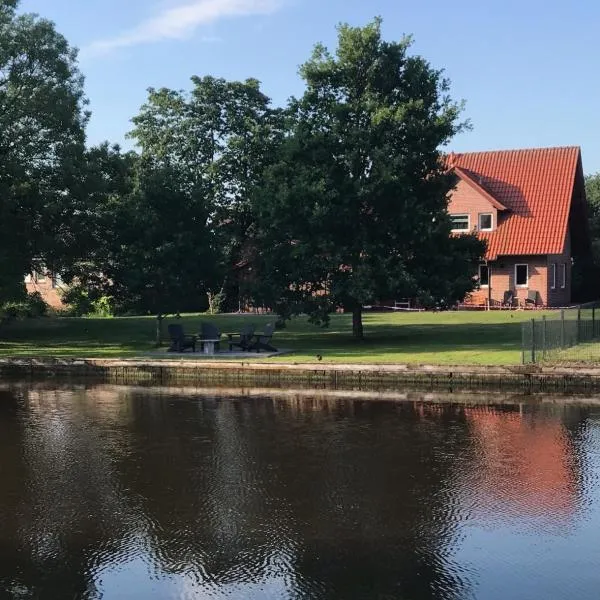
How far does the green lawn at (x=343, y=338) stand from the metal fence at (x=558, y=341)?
0.72m

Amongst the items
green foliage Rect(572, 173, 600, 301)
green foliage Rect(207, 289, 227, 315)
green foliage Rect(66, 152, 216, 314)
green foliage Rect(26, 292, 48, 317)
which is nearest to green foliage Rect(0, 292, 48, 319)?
green foliage Rect(26, 292, 48, 317)

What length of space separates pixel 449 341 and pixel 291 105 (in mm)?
9694

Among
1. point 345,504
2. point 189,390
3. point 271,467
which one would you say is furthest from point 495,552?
point 189,390

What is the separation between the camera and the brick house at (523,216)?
42.5 m

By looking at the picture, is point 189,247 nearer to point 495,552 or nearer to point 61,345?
point 61,345

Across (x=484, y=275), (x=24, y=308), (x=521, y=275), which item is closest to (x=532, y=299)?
(x=521, y=275)

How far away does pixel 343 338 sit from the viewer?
28.2 metres

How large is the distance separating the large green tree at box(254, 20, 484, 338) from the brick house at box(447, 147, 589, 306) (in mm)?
15563

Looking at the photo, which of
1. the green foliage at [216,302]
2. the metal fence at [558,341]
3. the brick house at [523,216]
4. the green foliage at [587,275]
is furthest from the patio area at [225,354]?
the green foliage at [587,275]

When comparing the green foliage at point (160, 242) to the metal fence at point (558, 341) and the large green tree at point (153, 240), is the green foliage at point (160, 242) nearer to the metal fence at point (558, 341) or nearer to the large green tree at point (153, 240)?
the large green tree at point (153, 240)

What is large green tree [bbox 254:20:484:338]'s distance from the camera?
2481 centimetres

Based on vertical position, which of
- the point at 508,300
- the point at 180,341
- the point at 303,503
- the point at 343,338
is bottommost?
the point at 303,503

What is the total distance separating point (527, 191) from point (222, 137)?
18944 millimetres

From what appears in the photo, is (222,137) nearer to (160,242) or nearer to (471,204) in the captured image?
(471,204)
